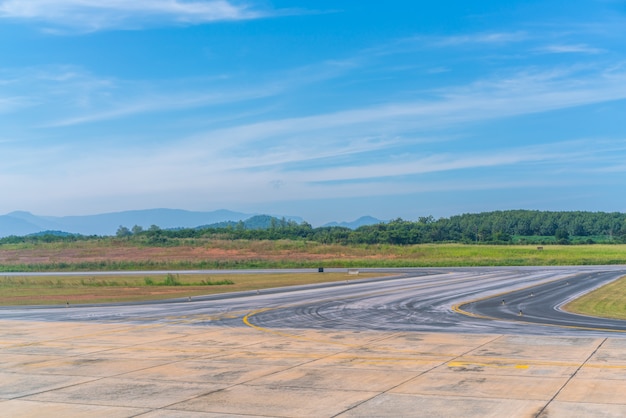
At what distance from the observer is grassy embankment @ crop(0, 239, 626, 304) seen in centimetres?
6594

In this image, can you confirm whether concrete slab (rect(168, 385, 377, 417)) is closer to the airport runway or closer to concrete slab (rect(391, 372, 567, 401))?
the airport runway

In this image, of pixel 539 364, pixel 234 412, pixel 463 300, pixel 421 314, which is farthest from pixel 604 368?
pixel 463 300

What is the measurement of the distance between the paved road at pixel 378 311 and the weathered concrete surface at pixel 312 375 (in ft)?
11.0

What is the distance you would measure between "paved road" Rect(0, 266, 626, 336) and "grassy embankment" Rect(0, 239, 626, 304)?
34.1 feet

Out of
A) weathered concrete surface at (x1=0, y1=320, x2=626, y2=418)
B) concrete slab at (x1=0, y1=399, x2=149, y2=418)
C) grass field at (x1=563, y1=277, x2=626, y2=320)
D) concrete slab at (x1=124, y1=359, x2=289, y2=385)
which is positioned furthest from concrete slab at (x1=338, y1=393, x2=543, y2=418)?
grass field at (x1=563, y1=277, x2=626, y2=320)

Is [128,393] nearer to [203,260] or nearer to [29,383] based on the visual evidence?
[29,383]

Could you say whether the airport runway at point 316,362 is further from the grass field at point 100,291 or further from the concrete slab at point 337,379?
the grass field at point 100,291

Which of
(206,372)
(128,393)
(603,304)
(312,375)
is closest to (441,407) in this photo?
(312,375)

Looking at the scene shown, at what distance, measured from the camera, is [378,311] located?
39469mm

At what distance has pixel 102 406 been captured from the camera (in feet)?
56.3

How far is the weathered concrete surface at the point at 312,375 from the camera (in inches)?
651

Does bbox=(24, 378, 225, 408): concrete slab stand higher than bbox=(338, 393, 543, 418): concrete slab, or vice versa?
bbox=(338, 393, 543, 418): concrete slab

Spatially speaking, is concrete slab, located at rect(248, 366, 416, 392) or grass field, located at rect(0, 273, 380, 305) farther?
grass field, located at rect(0, 273, 380, 305)

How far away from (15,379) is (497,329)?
2045cm
